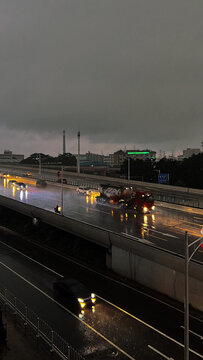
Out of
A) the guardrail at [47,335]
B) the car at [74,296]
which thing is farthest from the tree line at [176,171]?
the guardrail at [47,335]

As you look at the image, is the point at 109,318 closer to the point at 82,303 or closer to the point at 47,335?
the point at 82,303

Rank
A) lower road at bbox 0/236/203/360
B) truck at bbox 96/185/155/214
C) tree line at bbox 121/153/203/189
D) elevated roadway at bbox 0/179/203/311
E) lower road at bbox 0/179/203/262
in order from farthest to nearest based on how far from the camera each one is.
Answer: tree line at bbox 121/153/203/189 → truck at bbox 96/185/155/214 → lower road at bbox 0/179/203/262 → elevated roadway at bbox 0/179/203/311 → lower road at bbox 0/236/203/360

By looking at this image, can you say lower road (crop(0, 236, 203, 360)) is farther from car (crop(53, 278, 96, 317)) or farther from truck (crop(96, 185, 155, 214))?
truck (crop(96, 185, 155, 214))

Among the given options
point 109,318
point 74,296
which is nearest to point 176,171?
point 74,296

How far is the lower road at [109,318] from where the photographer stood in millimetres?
15062

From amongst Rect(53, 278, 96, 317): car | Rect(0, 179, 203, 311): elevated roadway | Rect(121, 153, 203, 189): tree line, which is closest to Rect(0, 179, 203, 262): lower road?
Rect(0, 179, 203, 311): elevated roadway

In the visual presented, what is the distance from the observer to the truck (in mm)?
40719

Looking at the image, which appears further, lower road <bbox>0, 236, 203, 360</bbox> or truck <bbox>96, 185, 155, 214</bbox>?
truck <bbox>96, 185, 155, 214</bbox>

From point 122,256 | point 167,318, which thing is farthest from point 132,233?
point 167,318

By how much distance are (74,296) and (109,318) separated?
3.00 metres

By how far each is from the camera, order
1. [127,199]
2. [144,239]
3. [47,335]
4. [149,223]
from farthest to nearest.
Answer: [127,199] < [149,223] < [144,239] < [47,335]

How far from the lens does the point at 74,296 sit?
19875 mm

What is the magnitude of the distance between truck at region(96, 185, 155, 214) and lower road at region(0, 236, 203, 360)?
15890mm

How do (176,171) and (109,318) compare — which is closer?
(109,318)
